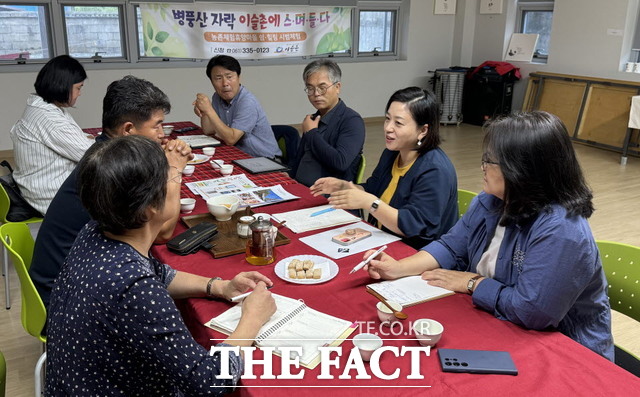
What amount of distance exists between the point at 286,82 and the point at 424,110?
523cm

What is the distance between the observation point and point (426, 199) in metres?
2.17

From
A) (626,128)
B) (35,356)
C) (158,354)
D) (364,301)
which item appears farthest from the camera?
(626,128)

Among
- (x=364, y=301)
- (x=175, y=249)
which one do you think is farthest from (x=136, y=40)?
(x=364, y=301)

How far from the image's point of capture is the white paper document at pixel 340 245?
1.90 metres

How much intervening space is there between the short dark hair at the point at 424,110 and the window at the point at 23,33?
5215 mm

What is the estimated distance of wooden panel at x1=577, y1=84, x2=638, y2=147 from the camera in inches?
251

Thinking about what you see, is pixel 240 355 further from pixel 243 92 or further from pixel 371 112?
pixel 371 112

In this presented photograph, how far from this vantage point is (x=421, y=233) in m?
2.16

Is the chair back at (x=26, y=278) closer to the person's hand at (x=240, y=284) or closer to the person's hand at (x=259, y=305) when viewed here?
the person's hand at (x=240, y=284)

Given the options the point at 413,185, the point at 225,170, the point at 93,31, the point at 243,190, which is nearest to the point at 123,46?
the point at 93,31

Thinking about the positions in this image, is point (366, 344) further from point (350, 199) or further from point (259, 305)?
point (350, 199)

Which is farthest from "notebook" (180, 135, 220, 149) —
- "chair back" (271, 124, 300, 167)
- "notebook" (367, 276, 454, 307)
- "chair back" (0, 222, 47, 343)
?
"notebook" (367, 276, 454, 307)

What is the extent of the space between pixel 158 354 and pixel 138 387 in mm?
126

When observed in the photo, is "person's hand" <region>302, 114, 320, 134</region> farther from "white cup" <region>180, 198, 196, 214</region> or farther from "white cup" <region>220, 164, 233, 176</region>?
"white cup" <region>180, 198, 196, 214</region>
